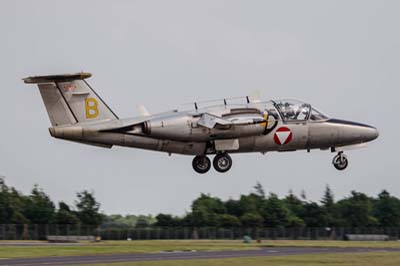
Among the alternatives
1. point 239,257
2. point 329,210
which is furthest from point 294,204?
point 239,257

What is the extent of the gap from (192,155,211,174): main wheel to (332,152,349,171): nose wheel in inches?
364

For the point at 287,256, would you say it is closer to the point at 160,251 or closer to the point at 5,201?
the point at 160,251

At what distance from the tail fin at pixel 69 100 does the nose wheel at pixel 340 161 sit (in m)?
15.8

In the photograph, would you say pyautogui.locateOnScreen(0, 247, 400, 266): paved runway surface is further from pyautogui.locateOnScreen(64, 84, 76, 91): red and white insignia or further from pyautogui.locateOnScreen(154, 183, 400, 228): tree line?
pyautogui.locateOnScreen(154, 183, 400, 228): tree line

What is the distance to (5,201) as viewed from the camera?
13238 centimetres

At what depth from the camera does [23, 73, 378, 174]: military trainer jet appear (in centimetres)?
6384

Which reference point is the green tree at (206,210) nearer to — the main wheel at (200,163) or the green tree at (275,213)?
the green tree at (275,213)

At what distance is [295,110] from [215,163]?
19.9ft

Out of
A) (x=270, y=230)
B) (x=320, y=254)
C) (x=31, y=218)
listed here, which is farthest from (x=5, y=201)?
(x=320, y=254)

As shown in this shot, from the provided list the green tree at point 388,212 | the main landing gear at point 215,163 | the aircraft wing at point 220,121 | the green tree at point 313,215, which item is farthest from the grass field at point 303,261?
the green tree at point 388,212

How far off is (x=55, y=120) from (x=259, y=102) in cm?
1270

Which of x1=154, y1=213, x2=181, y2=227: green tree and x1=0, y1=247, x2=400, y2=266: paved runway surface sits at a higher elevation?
x1=154, y1=213, x2=181, y2=227: green tree

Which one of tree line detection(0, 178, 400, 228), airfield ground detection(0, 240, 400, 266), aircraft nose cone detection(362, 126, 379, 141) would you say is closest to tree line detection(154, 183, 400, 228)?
tree line detection(0, 178, 400, 228)

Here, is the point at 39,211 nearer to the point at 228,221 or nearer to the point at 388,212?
the point at 228,221
